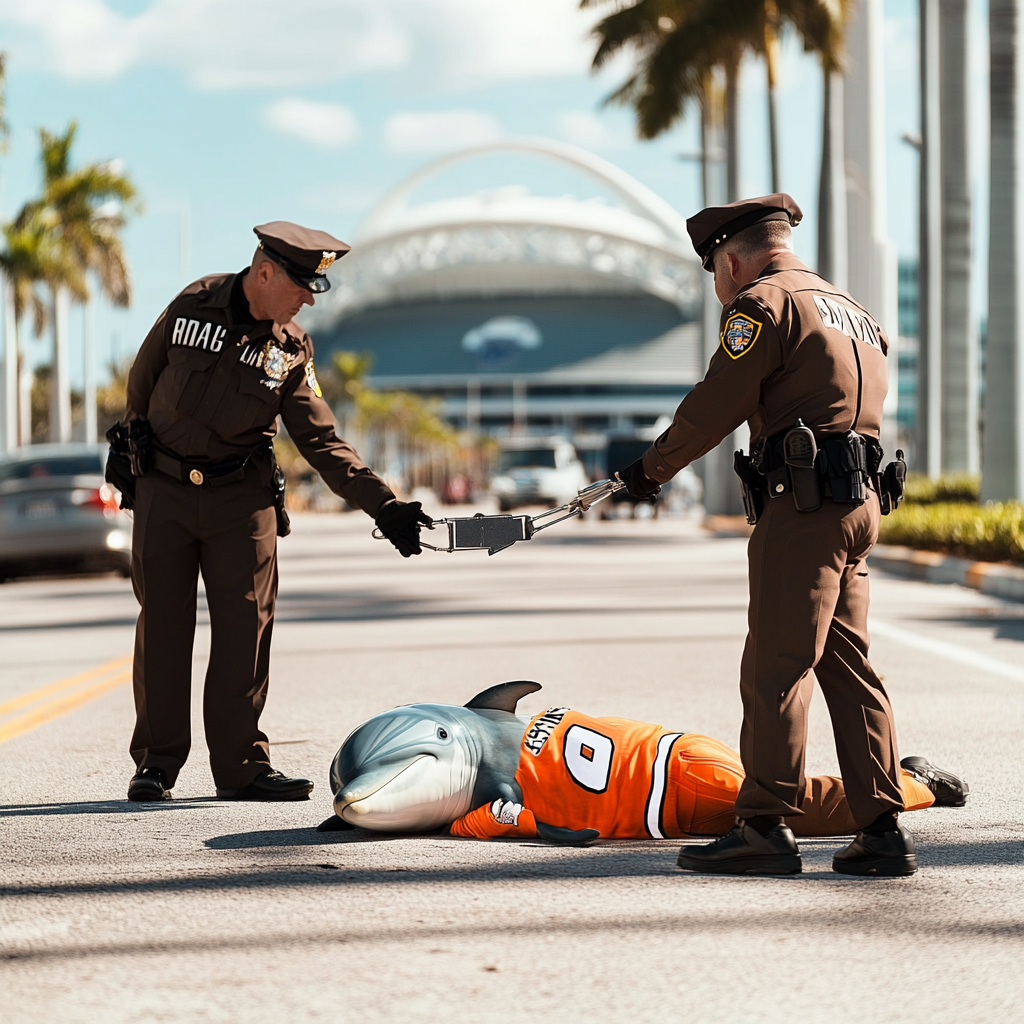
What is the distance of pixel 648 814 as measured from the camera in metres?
4.88

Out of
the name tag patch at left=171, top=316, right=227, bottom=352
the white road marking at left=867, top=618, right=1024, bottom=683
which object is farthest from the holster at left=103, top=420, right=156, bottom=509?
the white road marking at left=867, top=618, right=1024, bottom=683

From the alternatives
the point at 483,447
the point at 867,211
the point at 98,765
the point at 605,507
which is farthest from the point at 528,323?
the point at 98,765

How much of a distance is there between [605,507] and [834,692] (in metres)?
39.1

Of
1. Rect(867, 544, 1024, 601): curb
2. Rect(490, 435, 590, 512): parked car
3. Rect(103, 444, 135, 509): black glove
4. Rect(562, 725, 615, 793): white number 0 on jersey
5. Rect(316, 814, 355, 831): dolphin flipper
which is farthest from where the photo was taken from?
Rect(490, 435, 590, 512): parked car

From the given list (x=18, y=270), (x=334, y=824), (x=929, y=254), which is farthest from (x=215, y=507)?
(x=18, y=270)

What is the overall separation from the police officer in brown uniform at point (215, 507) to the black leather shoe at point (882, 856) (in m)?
1.93

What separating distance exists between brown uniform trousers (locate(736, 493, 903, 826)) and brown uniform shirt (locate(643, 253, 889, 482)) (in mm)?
251

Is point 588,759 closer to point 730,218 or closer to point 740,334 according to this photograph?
point 740,334

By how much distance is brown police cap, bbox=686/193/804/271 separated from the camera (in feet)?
14.4

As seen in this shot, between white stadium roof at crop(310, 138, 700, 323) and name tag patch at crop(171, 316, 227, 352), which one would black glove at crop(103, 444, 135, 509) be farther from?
white stadium roof at crop(310, 138, 700, 323)

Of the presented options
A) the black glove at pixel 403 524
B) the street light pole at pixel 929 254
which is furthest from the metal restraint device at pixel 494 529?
the street light pole at pixel 929 254

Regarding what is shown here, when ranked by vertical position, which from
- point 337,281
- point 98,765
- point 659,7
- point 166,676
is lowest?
point 98,765

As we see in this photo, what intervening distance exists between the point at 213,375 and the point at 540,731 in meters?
1.74

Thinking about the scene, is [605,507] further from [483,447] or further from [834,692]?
[483,447]
